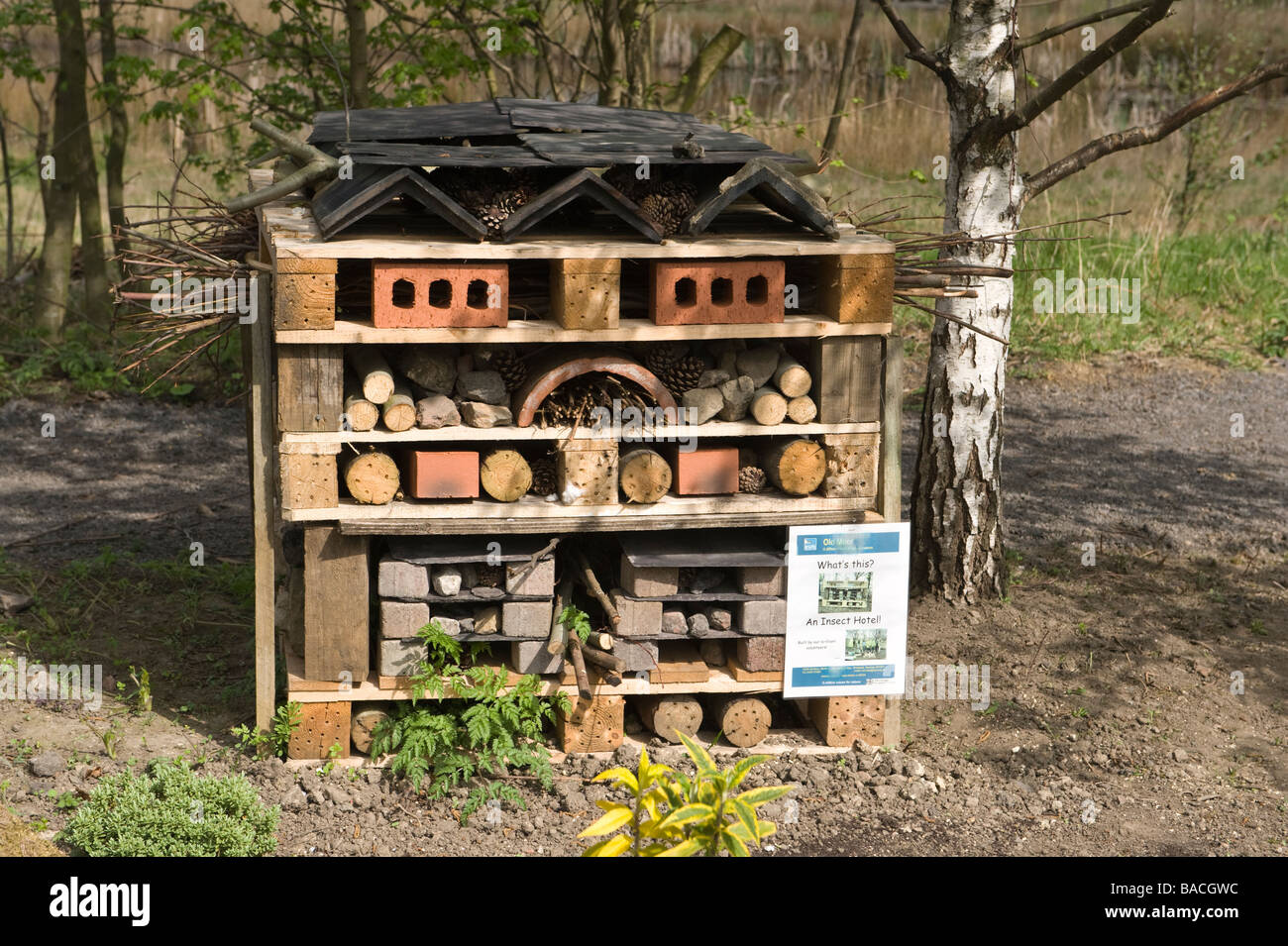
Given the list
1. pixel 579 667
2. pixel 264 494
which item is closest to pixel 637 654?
pixel 579 667

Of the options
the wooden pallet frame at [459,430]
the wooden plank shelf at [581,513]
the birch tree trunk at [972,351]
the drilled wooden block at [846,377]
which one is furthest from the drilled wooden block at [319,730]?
the birch tree trunk at [972,351]

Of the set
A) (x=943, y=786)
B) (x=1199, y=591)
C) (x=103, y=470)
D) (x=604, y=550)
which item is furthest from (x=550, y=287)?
(x=103, y=470)

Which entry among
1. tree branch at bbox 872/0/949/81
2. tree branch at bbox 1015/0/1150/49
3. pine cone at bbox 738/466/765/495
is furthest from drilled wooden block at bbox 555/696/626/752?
tree branch at bbox 1015/0/1150/49

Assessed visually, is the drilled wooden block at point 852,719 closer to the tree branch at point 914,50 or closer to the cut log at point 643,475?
the cut log at point 643,475

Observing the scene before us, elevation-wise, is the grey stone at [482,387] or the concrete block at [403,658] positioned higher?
the grey stone at [482,387]

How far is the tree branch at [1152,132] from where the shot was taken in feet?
16.1

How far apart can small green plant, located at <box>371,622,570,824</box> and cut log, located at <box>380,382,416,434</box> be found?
2.26 ft

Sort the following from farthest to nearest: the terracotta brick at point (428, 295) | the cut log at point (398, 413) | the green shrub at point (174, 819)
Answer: the cut log at point (398, 413)
the terracotta brick at point (428, 295)
the green shrub at point (174, 819)

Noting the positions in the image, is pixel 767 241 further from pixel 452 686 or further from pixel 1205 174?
pixel 1205 174

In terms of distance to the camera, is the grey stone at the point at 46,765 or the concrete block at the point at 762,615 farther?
the concrete block at the point at 762,615

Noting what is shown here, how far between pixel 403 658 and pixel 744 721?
1.23 m

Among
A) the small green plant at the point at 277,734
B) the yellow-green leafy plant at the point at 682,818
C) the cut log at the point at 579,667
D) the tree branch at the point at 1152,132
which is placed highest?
the tree branch at the point at 1152,132

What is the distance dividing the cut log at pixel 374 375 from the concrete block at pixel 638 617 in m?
1.08

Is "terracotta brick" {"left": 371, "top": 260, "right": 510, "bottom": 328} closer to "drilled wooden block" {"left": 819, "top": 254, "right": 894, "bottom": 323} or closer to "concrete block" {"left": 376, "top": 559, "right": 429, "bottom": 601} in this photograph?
"concrete block" {"left": 376, "top": 559, "right": 429, "bottom": 601}
